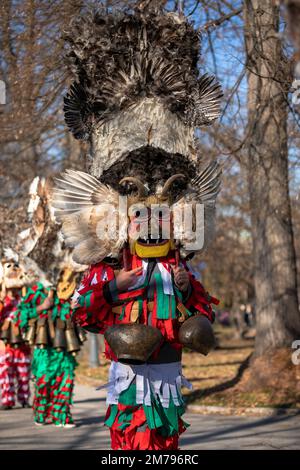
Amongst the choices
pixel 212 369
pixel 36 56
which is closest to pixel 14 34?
pixel 36 56

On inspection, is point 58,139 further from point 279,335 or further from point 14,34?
point 279,335

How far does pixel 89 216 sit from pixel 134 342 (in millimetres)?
1012

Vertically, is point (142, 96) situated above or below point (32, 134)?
below

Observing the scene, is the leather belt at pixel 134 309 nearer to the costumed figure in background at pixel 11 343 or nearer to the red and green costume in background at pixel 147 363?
the red and green costume in background at pixel 147 363

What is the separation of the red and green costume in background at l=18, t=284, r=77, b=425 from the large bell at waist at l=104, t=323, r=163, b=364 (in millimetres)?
4910

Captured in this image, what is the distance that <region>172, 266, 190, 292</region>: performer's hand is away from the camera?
471 cm

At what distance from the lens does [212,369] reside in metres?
16.0

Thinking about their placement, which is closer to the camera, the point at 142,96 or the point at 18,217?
the point at 142,96

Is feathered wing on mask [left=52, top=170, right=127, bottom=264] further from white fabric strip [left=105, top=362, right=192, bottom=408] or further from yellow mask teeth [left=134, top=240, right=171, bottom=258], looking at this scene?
white fabric strip [left=105, top=362, right=192, bottom=408]

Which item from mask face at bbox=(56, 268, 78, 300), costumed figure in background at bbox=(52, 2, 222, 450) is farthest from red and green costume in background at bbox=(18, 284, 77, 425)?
costumed figure in background at bbox=(52, 2, 222, 450)

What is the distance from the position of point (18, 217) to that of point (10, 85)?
14.7 feet
